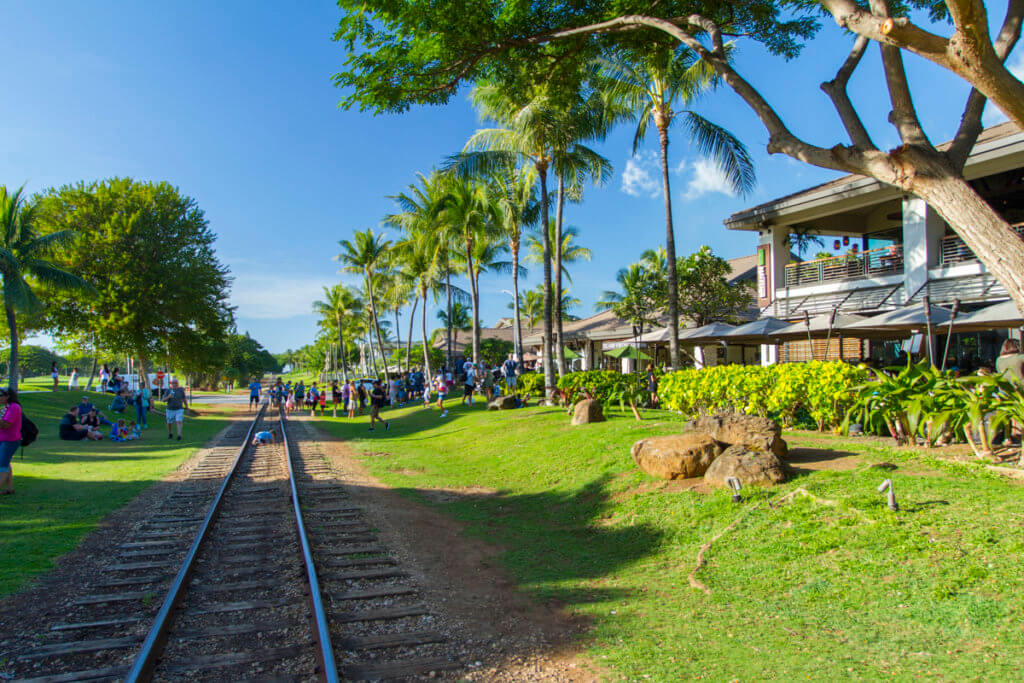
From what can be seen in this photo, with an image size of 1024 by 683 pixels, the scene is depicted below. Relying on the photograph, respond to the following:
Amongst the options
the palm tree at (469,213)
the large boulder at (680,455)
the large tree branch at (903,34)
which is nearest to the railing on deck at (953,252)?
the large boulder at (680,455)


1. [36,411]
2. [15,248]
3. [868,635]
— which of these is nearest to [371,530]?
[868,635]

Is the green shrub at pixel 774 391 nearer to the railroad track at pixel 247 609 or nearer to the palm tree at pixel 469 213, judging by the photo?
the railroad track at pixel 247 609

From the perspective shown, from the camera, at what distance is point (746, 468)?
7.46m

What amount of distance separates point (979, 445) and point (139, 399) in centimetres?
2223

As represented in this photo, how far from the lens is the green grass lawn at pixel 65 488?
686cm

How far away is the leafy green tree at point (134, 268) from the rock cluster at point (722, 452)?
28508 millimetres

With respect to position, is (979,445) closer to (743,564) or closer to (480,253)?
(743,564)

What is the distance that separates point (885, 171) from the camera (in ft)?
18.3

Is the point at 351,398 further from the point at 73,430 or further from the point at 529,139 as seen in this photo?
the point at 529,139

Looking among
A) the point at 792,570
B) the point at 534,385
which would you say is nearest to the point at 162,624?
the point at 792,570

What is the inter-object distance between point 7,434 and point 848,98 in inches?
463

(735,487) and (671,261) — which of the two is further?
(671,261)


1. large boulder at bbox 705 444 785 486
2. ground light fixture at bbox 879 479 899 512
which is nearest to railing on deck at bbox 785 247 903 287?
large boulder at bbox 705 444 785 486

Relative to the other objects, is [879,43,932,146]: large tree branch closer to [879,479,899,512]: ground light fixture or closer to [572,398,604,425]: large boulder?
[879,479,899,512]: ground light fixture
